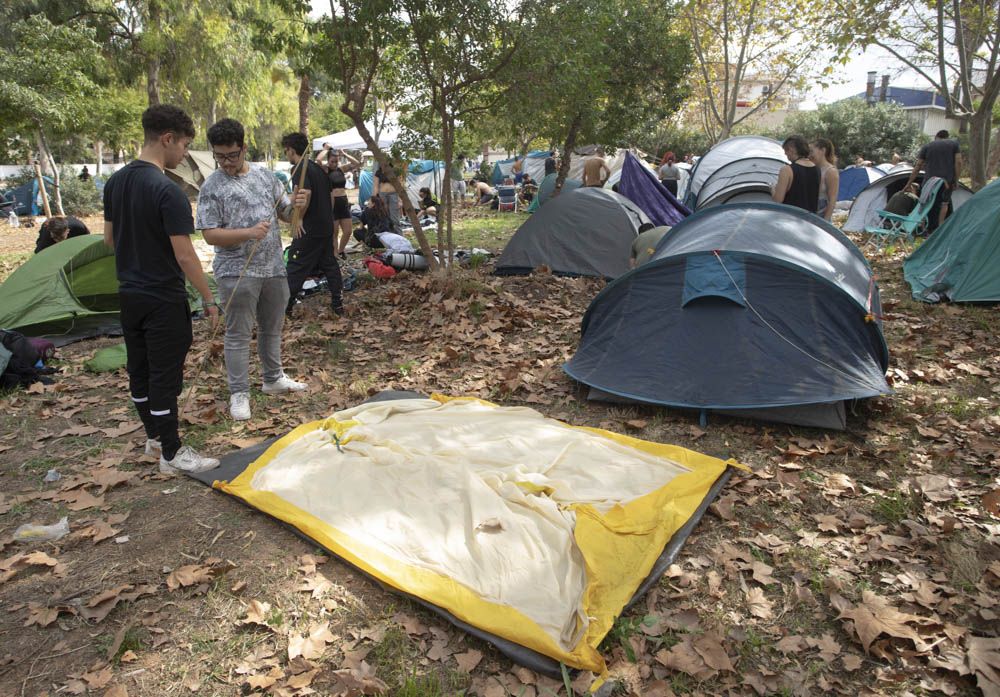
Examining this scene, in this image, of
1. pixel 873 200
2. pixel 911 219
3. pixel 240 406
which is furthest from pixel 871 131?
pixel 240 406

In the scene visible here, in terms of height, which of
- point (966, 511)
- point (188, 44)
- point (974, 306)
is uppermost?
point (188, 44)

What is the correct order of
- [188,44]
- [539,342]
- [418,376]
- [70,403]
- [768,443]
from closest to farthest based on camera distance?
[768,443]
[70,403]
[418,376]
[539,342]
[188,44]

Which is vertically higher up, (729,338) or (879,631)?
(729,338)

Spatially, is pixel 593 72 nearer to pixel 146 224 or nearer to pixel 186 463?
pixel 146 224

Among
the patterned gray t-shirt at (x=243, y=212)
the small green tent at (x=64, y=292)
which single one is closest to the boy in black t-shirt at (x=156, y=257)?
the patterned gray t-shirt at (x=243, y=212)

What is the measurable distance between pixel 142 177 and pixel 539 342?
3.83 metres

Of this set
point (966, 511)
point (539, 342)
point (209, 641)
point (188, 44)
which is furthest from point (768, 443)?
point (188, 44)

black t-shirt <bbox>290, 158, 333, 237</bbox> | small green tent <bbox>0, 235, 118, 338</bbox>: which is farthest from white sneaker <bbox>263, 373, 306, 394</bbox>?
small green tent <bbox>0, 235, 118, 338</bbox>

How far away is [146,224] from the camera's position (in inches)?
138

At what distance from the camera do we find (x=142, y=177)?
11.3 ft

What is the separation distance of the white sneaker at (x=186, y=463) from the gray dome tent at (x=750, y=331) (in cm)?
267

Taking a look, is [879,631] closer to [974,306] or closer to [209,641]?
[209,641]

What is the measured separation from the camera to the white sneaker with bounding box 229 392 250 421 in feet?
15.5

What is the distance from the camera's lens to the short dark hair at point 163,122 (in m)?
3.45
